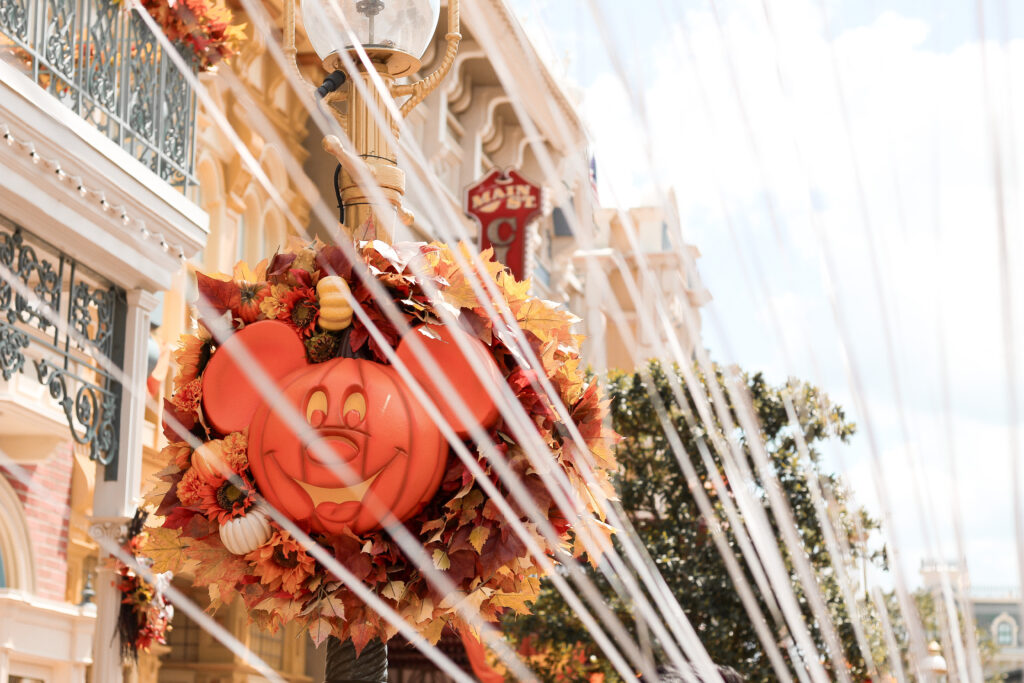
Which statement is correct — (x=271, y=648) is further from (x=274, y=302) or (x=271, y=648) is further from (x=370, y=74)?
(x=274, y=302)

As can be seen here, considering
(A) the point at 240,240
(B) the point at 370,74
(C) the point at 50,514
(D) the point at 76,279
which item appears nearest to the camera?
(B) the point at 370,74

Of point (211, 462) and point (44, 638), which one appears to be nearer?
point (211, 462)

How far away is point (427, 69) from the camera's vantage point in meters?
15.1

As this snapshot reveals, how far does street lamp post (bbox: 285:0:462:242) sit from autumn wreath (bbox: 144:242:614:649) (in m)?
0.32

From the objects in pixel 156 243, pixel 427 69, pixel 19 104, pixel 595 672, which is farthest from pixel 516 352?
pixel 427 69

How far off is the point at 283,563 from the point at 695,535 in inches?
358

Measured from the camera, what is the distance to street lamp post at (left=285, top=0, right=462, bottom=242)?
2.83 m

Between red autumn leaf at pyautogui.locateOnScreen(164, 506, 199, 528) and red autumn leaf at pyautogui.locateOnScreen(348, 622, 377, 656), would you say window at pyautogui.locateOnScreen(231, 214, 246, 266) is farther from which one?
red autumn leaf at pyautogui.locateOnScreen(348, 622, 377, 656)

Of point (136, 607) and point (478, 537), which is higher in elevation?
point (136, 607)

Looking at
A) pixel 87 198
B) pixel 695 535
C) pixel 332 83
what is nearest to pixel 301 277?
pixel 332 83

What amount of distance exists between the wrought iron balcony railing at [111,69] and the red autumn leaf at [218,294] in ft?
12.1

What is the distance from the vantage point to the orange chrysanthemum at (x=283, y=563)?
234 cm

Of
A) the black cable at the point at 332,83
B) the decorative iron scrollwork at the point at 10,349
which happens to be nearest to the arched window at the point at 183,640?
the decorative iron scrollwork at the point at 10,349

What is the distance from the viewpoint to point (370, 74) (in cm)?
280
